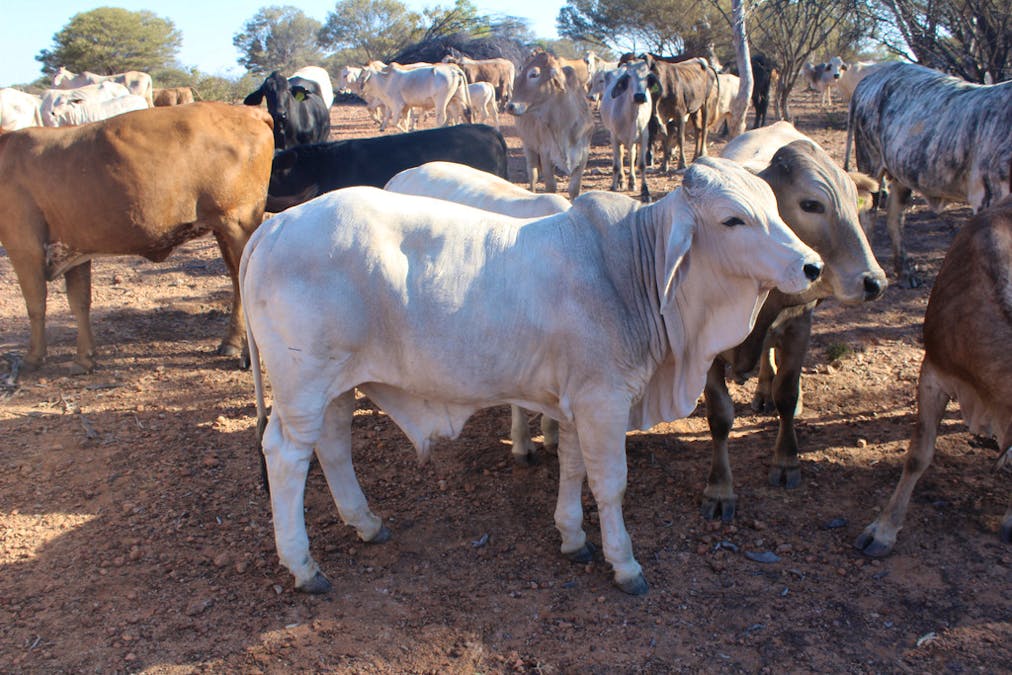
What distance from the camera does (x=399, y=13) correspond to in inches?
1939

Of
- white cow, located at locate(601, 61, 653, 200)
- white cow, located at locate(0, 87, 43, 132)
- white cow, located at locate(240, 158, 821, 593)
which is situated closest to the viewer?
white cow, located at locate(240, 158, 821, 593)

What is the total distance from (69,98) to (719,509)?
16.5 meters

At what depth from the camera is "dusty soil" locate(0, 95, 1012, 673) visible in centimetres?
329

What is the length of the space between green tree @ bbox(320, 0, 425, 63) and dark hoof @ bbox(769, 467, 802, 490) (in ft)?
145

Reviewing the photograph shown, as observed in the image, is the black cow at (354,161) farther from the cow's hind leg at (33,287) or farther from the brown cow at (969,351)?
the brown cow at (969,351)

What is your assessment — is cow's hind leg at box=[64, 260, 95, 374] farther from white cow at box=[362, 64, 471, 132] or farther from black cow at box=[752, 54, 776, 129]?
white cow at box=[362, 64, 471, 132]

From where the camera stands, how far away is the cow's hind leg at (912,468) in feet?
12.4

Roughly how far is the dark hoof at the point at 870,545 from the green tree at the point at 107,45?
34640 millimetres

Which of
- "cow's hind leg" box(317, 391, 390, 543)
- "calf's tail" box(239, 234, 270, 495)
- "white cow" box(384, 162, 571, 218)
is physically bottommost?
"cow's hind leg" box(317, 391, 390, 543)

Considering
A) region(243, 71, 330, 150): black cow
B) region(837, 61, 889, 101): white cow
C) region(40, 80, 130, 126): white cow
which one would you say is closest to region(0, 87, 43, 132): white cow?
region(40, 80, 130, 126): white cow

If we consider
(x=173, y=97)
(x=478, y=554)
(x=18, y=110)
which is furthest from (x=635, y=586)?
(x=18, y=110)

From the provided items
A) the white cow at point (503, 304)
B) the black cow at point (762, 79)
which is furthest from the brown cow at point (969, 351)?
the black cow at point (762, 79)

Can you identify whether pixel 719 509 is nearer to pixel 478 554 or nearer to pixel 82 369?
pixel 478 554

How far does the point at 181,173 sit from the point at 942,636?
5193mm
